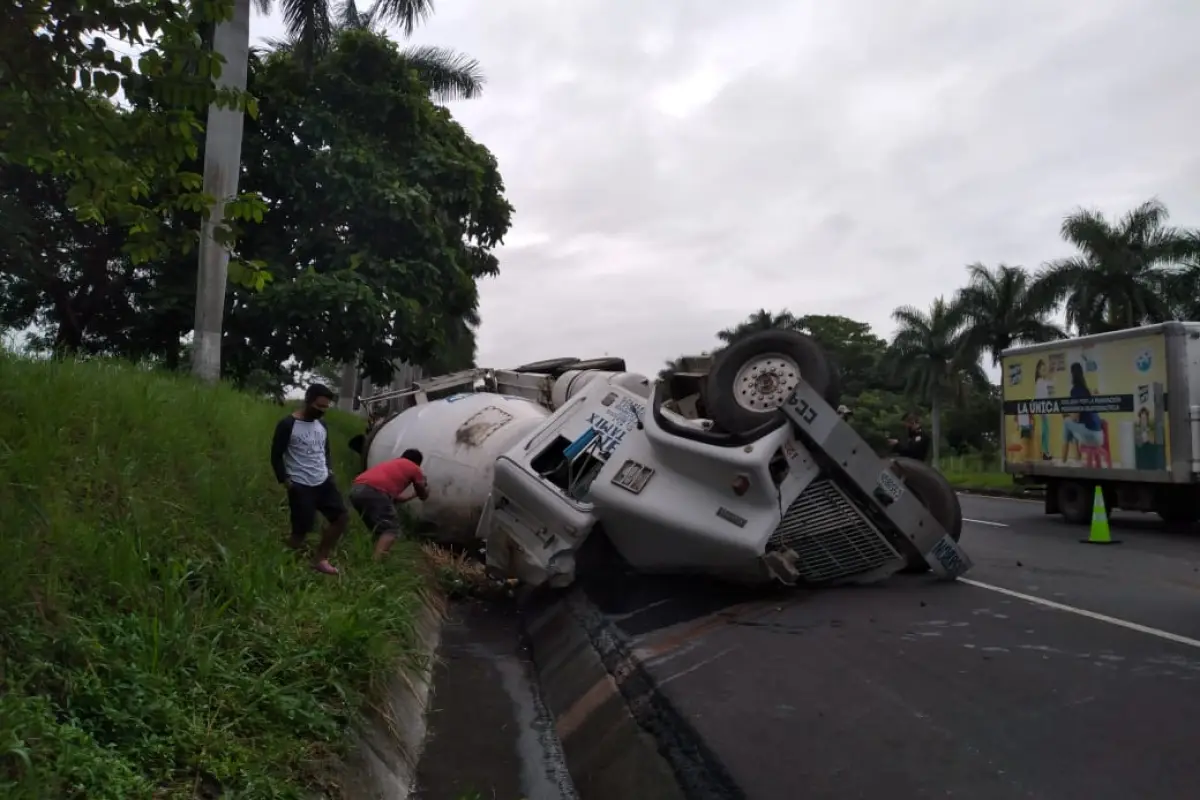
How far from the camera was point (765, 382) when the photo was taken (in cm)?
798

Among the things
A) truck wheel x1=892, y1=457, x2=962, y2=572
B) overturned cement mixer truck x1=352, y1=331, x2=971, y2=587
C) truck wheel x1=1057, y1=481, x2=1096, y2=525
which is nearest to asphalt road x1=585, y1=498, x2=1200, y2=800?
overturned cement mixer truck x1=352, y1=331, x2=971, y2=587

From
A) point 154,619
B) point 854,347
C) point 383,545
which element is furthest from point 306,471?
point 854,347

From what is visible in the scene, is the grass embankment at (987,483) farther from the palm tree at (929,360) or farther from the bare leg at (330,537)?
the bare leg at (330,537)

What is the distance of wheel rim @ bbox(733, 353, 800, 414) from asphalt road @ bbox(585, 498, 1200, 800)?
1.49m

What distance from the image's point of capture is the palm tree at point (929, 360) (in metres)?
46.5

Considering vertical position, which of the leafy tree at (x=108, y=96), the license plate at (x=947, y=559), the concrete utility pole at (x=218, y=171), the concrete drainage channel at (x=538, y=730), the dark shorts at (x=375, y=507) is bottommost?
the concrete drainage channel at (x=538, y=730)

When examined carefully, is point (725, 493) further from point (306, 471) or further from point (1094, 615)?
point (306, 471)

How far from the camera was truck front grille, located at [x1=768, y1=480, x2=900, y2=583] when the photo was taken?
7746 millimetres

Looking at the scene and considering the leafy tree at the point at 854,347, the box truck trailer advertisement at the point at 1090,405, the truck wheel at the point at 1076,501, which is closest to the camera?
the box truck trailer advertisement at the point at 1090,405

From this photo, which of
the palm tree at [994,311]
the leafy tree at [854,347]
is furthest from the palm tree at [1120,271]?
Result: the leafy tree at [854,347]

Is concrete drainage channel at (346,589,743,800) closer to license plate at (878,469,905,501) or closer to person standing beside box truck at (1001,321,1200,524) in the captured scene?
license plate at (878,469,905,501)

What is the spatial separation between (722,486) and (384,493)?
117 inches

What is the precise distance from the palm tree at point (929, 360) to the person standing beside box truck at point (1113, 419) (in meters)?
28.6

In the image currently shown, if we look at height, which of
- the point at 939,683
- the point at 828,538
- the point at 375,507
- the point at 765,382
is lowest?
the point at 939,683
